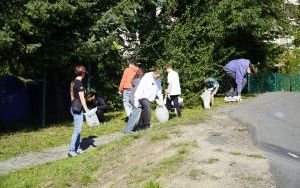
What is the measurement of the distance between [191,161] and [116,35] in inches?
349

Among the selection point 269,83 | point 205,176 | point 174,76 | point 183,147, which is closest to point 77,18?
point 174,76

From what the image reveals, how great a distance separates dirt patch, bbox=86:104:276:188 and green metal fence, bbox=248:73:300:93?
67.0ft

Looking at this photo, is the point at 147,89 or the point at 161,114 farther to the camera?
the point at 161,114

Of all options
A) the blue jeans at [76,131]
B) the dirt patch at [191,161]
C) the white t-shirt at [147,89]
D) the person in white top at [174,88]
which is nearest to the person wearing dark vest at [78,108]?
the blue jeans at [76,131]

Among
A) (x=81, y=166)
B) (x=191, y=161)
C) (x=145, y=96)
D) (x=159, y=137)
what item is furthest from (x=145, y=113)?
(x=191, y=161)

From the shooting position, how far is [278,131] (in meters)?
12.1

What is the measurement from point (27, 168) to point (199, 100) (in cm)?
1027

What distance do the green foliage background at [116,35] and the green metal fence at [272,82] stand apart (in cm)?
334

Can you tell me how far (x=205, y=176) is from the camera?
26.5 feet

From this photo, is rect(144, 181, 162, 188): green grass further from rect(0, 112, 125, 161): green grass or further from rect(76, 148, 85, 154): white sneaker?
rect(0, 112, 125, 161): green grass

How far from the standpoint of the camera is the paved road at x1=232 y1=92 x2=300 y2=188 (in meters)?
8.33

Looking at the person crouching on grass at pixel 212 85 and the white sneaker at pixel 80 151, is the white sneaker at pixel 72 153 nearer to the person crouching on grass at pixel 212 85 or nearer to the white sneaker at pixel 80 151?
the white sneaker at pixel 80 151

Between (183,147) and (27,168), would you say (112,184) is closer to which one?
(183,147)

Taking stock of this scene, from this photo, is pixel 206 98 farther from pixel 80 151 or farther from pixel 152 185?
pixel 152 185
